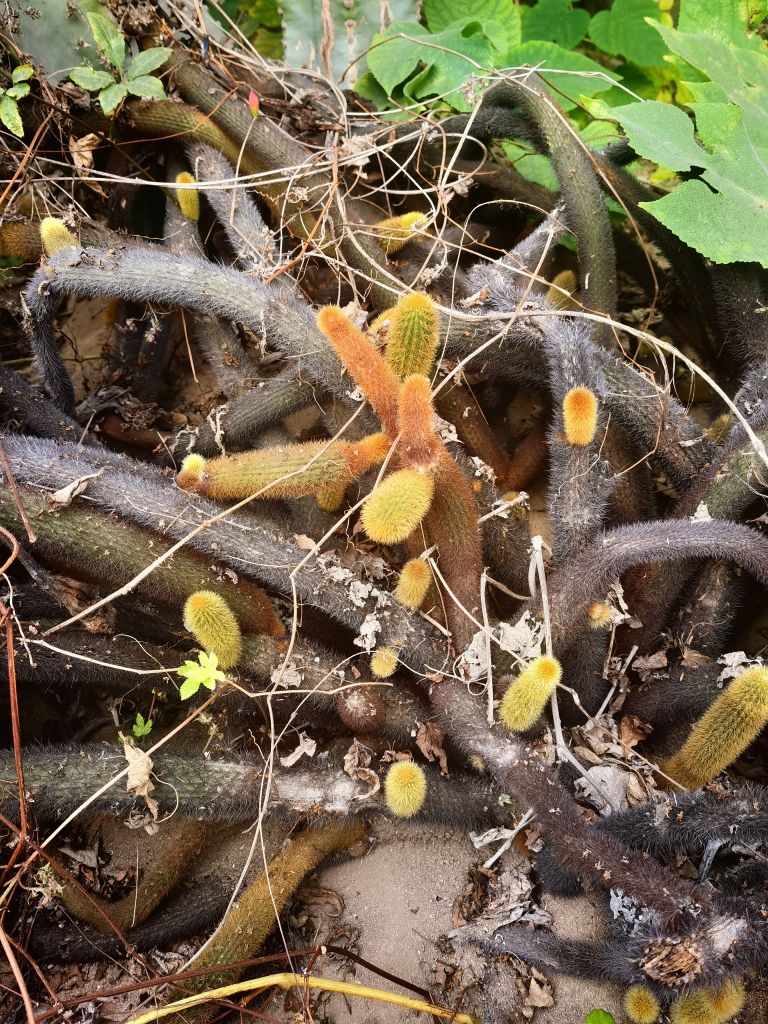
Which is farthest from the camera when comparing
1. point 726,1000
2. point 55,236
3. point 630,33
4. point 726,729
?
point 630,33

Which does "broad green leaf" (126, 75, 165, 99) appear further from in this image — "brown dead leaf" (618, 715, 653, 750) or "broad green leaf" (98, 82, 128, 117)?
"brown dead leaf" (618, 715, 653, 750)

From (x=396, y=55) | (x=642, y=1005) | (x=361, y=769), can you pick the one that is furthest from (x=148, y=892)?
(x=396, y=55)

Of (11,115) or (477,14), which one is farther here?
(477,14)

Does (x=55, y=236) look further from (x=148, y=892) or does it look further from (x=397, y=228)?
(x=148, y=892)

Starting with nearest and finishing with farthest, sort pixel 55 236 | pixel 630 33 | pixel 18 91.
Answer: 1. pixel 55 236
2. pixel 18 91
3. pixel 630 33

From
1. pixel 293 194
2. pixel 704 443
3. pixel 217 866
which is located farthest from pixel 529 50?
pixel 217 866

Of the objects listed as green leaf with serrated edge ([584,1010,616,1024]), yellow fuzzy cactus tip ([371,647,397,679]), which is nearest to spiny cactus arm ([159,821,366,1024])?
yellow fuzzy cactus tip ([371,647,397,679])
